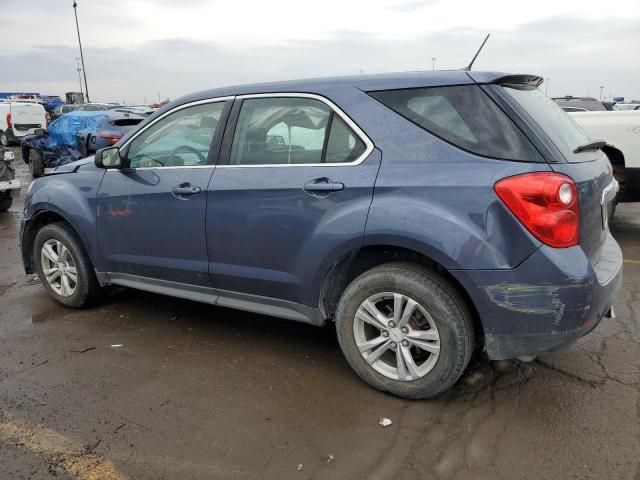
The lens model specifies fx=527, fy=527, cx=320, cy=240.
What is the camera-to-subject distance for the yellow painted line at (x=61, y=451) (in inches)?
94.7

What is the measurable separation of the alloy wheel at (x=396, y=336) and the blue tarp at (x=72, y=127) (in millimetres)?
10316

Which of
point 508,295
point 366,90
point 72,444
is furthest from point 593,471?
point 72,444

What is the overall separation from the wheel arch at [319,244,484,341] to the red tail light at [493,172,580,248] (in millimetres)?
464

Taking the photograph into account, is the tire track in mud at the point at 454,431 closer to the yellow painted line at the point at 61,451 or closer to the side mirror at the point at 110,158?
the yellow painted line at the point at 61,451

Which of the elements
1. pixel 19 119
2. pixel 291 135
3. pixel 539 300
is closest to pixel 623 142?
pixel 539 300

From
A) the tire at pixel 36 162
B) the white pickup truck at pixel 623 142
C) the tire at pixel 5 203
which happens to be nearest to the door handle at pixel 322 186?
the white pickup truck at pixel 623 142

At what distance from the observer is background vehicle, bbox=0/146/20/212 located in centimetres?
868

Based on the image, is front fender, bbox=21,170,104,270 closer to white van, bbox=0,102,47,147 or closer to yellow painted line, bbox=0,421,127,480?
A: yellow painted line, bbox=0,421,127,480

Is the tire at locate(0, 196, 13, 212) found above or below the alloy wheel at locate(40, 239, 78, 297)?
below

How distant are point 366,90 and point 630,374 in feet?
7.64

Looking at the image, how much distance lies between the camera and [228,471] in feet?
7.89

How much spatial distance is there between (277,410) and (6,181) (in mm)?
7934

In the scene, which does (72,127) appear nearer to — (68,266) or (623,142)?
(68,266)

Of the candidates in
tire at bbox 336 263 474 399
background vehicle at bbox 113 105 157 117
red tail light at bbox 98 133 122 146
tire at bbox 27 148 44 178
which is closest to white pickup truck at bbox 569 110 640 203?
tire at bbox 336 263 474 399
